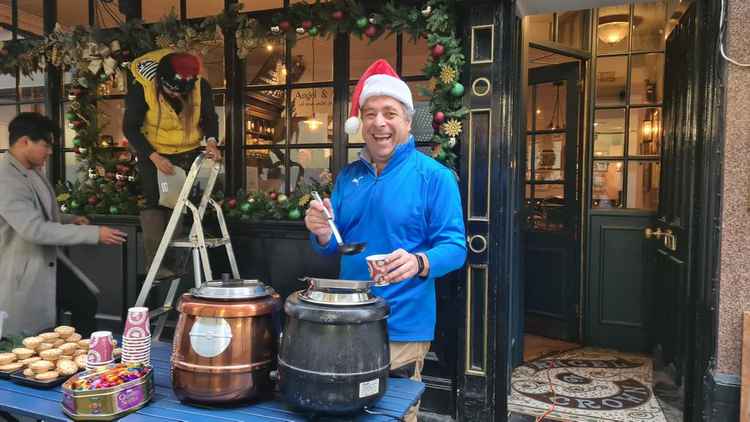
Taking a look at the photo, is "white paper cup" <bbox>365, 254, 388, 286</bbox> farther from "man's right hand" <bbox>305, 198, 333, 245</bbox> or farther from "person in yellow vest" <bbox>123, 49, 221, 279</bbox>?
"person in yellow vest" <bbox>123, 49, 221, 279</bbox>

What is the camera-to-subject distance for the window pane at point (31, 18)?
4.45 metres

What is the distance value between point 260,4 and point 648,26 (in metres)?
3.14

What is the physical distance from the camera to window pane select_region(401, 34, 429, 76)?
11.1 feet

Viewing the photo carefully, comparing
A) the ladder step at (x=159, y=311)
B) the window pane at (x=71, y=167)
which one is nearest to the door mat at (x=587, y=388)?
the ladder step at (x=159, y=311)

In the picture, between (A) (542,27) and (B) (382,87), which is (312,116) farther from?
(A) (542,27)

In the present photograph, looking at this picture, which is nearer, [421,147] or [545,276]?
[421,147]

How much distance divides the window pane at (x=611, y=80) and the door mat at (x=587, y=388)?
7.02ft

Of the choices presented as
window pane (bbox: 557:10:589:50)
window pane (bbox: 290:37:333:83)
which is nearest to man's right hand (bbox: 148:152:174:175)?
window pane (bbox: 290:37:333:83)

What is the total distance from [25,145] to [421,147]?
7.24 feet

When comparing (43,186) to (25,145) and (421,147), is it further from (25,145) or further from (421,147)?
(421,147)

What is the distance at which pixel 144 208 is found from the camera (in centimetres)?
382

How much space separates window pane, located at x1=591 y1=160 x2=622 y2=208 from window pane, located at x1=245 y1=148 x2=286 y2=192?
267 centimetres

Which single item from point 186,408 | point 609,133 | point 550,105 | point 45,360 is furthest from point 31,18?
point 609,133

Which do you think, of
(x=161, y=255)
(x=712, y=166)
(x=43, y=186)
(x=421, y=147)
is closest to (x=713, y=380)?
(x=712, y=166)
